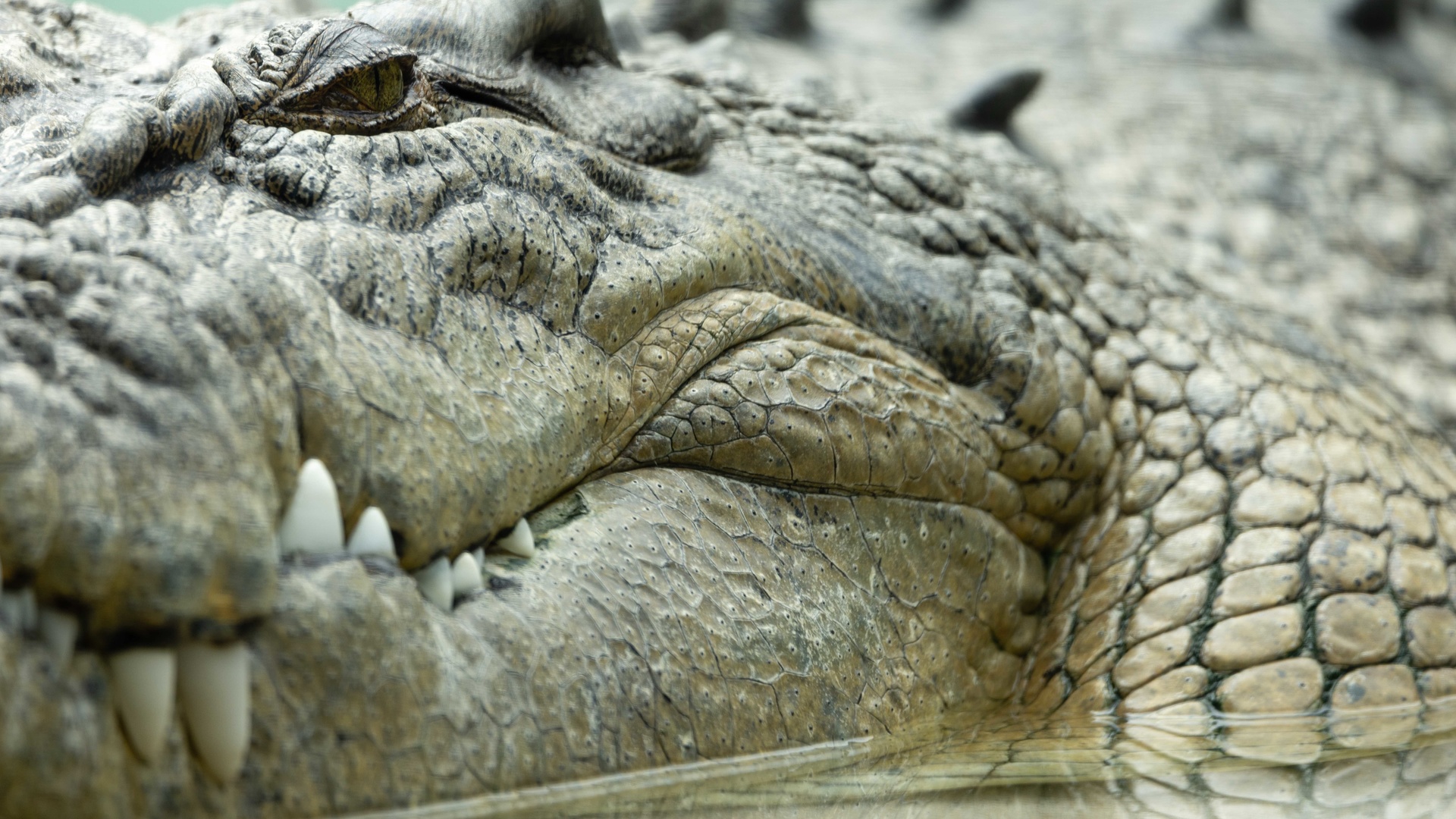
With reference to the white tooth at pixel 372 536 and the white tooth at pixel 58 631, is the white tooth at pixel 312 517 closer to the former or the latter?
the white tooth at pixel 372 536

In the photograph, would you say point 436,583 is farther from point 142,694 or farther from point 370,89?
point 370,89

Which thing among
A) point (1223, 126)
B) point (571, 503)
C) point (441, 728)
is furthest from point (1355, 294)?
point (441, 728)

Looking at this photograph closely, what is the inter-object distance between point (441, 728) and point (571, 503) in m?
0.41

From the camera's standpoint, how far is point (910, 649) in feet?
6.42

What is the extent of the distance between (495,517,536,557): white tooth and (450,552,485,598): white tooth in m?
0.08

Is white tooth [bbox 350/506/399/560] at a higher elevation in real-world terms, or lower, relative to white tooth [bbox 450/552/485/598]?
higher

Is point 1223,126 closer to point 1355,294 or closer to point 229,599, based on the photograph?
point 1355,294

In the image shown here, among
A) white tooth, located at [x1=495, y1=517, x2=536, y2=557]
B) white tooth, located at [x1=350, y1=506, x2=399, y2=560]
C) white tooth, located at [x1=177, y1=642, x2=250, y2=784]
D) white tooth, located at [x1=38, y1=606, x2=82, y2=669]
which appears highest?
white tooth, located at [x1=350, y1=506, x2=399, y2=560]

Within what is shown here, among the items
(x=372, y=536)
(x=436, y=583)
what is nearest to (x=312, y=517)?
(x=372, y=536)

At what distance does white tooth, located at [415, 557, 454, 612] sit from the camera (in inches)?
54.5

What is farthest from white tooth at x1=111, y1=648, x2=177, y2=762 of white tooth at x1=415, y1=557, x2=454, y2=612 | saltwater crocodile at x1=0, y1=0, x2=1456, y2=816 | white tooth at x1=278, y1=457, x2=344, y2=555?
white tooth at x1=415, y1=557, x2=454, y2=612

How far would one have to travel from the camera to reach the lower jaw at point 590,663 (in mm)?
1089

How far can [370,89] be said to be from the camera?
1.70 m

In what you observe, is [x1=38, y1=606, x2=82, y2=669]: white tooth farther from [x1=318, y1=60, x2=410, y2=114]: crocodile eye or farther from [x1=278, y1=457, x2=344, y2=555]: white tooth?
[x1=318, y1=60, x2=410, y2=114]: crocodile eye
